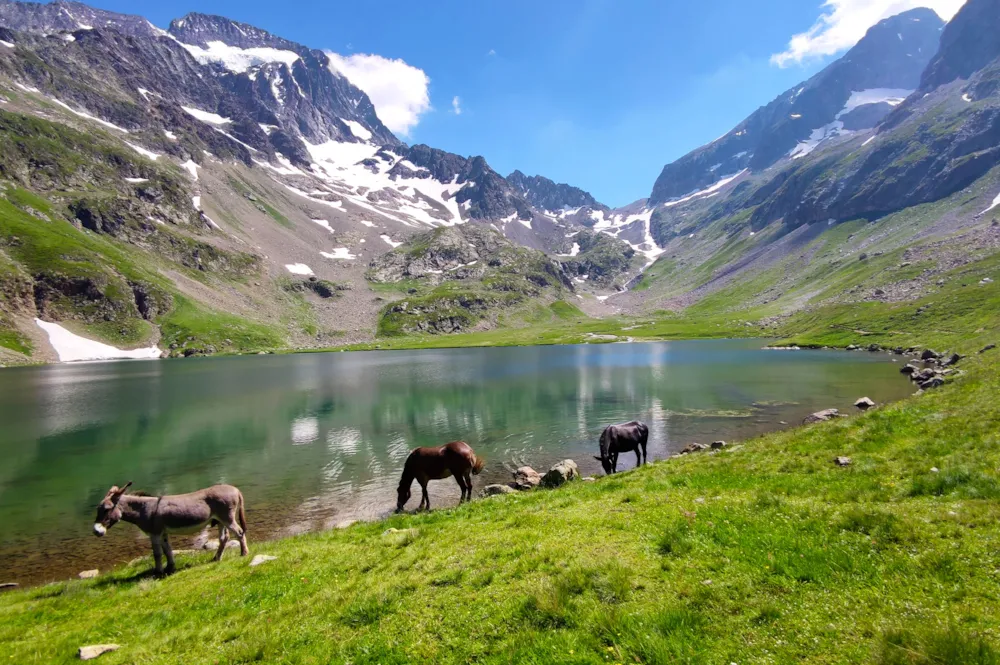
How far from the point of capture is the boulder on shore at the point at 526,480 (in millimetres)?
28188

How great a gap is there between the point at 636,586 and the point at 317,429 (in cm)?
4727

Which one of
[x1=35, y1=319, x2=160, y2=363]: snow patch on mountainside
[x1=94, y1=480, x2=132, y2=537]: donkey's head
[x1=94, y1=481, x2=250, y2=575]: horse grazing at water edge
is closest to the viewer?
[x1=94, y1=480, x2=132, y2=537]: donkey's head

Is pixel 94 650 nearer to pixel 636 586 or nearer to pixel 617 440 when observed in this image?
pixel 636 586

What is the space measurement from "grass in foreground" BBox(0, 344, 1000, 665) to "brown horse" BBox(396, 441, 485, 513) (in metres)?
6.73

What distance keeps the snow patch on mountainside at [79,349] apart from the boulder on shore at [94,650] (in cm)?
20436

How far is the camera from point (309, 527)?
84.7ft

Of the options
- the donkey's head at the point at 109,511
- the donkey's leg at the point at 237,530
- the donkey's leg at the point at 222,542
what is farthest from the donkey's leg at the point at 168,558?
the donkey's leg at the point at 237,530

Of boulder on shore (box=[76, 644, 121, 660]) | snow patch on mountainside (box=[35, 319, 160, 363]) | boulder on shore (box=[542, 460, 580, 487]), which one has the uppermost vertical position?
snow patch on mountainside (box=[35, 319, 160, 363])

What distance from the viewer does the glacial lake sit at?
92.0 feet

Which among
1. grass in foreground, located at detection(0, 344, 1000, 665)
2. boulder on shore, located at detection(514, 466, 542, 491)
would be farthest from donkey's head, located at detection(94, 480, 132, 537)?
boulder on shore, located at detection(514, 466, 542, 491)

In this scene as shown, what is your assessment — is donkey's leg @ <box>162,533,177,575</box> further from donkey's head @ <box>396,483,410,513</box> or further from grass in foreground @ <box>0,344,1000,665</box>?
donkey's head @ <box>396,483,410,513</box>

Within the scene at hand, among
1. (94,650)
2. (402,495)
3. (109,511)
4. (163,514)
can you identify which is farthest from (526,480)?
(94,650)

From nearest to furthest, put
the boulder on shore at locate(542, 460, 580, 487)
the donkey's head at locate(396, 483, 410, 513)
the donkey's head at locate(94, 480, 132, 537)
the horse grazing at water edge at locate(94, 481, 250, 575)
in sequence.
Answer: the donkey's head at locate(94, 480, 132, 537)
the horse grazing at water edge at locate(94, 481, 250, 575)
the donkey's head at locate(396, 483, 410, 513)
the boulder on shore at locate(542, 460, 580, 487)

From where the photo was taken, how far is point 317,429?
165ft
